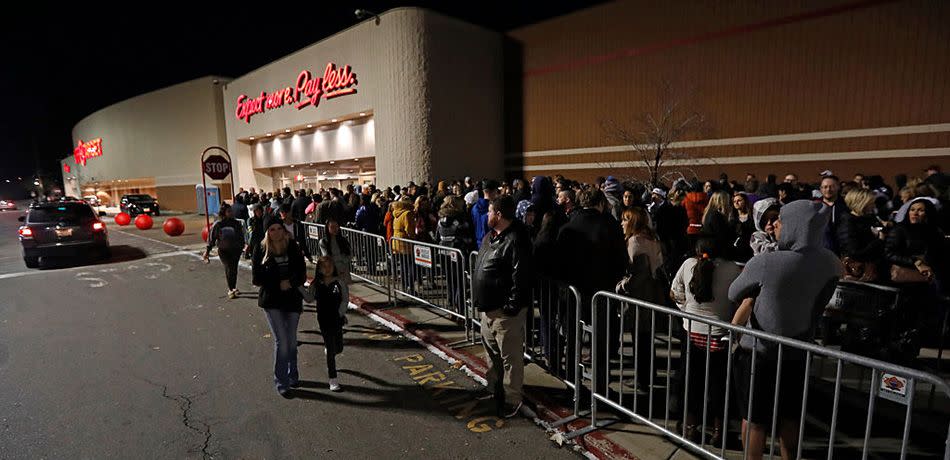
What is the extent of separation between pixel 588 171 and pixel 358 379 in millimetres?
15638

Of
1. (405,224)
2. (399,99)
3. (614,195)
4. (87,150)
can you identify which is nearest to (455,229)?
(405,224)

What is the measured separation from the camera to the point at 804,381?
2.72m

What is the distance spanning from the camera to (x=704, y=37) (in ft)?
50.5

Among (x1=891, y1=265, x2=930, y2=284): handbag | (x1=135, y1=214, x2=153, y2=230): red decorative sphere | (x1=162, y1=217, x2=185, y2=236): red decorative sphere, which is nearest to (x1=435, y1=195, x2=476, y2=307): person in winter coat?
(x1=891, y1=265, x2=930, y2=284): handbag

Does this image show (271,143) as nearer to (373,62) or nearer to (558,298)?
(373,62)

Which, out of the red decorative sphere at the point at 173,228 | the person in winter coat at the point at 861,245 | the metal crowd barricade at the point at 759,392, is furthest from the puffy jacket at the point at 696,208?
the red decorative sphere at the point at 173,228

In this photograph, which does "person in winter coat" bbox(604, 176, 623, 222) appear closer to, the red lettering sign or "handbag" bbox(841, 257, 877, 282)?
"handbag" bbox(841, 257, 877, 282)

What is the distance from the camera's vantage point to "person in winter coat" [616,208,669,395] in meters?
4.55

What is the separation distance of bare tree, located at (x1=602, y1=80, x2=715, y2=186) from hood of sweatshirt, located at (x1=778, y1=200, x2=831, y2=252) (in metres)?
14.2

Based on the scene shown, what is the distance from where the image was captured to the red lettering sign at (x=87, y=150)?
50.2 metres

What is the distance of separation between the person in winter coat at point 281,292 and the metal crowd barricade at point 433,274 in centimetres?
203

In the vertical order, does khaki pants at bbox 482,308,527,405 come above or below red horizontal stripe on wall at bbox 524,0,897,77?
below

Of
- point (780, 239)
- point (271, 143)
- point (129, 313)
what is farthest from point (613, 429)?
point (271, 143)

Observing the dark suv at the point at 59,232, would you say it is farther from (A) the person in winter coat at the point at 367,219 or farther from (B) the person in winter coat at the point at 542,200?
(B) the person in winter coat at the point at 542,200
